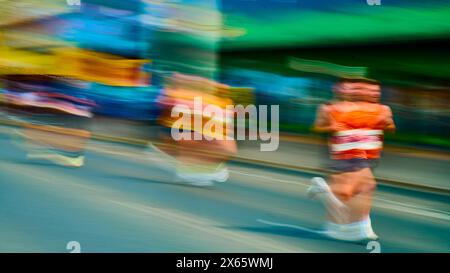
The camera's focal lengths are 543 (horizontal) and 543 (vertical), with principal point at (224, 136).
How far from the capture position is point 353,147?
9.02 feet

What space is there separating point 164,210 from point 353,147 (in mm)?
1054

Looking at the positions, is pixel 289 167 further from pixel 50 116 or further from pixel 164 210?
pixel 50 116

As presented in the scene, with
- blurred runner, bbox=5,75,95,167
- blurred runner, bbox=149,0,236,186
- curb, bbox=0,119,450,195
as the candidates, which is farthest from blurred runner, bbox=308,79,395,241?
blurred runner, bbox=5,75,95,167

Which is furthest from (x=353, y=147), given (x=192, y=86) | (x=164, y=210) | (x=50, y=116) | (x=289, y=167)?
(x=50, y=116)

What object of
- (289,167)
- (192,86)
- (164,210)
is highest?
(192,86)

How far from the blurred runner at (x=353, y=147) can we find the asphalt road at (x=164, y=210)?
0.23ft

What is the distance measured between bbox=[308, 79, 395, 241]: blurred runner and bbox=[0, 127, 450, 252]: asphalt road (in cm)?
7

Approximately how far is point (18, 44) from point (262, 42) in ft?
4.63

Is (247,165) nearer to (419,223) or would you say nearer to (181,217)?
(181,217)

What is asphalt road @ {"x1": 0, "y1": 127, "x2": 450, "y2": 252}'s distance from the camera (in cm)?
276

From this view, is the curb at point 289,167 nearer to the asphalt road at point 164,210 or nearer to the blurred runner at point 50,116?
the asphalt road at point 164,210

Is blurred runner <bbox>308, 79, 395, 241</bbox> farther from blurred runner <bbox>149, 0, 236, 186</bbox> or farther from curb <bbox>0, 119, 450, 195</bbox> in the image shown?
blurred runner <bbox>149, 0, 236, 186</bbox>
